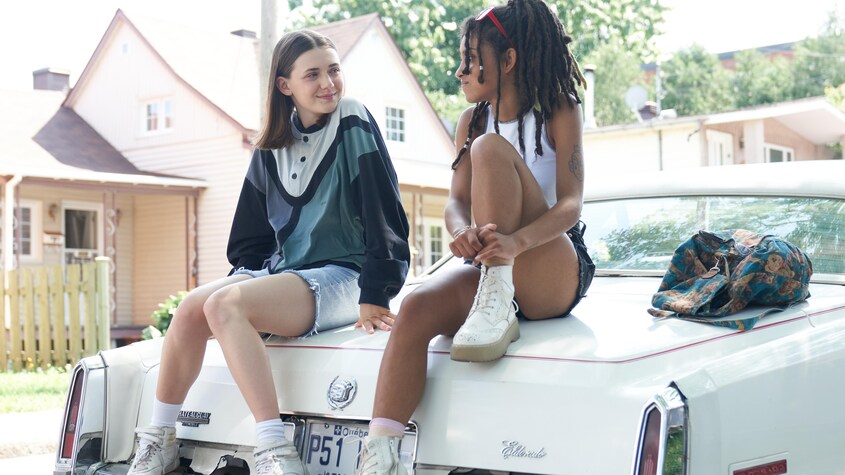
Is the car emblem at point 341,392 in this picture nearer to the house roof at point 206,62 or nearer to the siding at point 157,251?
the house roof at point 206,62

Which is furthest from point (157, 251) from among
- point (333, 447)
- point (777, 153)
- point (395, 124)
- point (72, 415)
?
point (333, 447)

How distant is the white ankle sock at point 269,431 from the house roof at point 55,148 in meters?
17.7

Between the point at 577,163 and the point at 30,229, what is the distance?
2034 centimetres

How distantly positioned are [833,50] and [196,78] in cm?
5555

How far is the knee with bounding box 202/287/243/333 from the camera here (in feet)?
10.9

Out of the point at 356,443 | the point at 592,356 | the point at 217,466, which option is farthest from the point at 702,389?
the point at 217,466

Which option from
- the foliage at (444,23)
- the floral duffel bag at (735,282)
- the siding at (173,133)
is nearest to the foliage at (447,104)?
the foliage at (444,23)

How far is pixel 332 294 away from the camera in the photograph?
3555 mm

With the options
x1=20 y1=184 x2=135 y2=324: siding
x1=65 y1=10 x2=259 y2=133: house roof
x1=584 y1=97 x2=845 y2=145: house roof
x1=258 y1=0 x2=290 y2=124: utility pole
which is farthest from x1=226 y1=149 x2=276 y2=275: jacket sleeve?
x1=584 y1=97 x2=845 y2=145: house roof

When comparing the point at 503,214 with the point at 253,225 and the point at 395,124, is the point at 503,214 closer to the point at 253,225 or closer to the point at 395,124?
the point at 253,225

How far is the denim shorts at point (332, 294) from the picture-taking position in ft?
11.5

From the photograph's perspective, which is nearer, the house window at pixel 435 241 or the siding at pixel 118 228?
the siding at pixel 118 228

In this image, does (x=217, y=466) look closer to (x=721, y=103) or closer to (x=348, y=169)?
(x=348, y=169)

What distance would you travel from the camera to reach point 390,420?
2.86 metres
